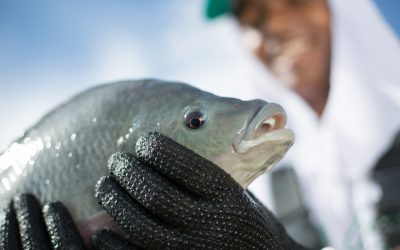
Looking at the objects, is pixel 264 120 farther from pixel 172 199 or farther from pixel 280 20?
pixel 280 20

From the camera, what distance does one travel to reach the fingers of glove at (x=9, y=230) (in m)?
1.45

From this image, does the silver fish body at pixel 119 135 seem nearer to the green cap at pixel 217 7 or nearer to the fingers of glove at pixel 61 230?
the fingers of glove at pixel 61 230

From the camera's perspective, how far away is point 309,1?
15.4ft

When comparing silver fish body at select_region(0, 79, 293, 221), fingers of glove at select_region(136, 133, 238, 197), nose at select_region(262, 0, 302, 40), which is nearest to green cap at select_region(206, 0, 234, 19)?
nose at select_region(262, 0, 302, 40)

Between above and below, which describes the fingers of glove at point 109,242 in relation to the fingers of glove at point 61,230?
below

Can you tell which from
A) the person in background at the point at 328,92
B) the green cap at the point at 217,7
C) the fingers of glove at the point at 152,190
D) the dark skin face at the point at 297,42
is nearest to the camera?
the fingers of glove at the point at 152,190

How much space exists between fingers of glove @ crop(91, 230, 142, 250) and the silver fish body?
0.08 metres

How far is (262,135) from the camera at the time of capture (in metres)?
1.44

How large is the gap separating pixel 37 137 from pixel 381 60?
3646mm

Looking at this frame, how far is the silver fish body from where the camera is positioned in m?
1.46

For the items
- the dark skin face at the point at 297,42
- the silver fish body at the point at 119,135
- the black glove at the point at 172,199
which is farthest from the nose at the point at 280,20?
the black glove at the point at 172,199

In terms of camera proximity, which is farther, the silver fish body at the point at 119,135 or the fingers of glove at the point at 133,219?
the silver fish body at the point at 119,135

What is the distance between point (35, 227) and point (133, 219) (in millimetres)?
279

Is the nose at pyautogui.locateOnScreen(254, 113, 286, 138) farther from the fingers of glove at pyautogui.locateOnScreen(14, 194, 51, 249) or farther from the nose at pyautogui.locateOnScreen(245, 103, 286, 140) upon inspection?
the fingers of glove at pyautogui.locateOnScreen(14, 194, 51, 249)
